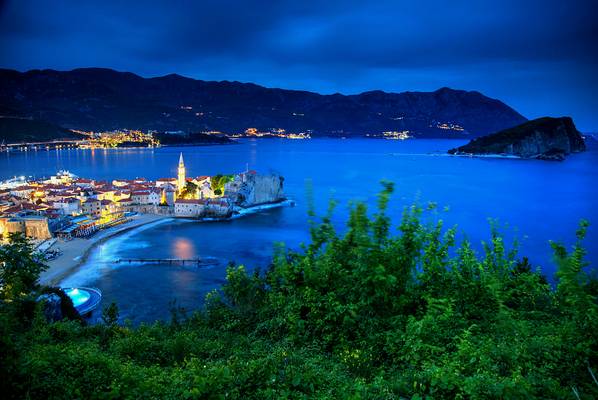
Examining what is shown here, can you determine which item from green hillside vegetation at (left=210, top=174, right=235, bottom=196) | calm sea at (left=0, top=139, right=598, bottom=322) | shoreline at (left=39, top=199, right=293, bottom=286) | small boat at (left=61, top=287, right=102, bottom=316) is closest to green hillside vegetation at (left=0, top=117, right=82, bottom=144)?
calm sea at (left=0, top=139, right=598, bottom=322)

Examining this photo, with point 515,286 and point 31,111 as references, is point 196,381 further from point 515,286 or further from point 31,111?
point 31,111

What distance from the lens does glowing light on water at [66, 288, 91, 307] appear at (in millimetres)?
16906

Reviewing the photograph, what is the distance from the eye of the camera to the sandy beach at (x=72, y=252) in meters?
20.4

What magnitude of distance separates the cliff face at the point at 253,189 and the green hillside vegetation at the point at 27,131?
98829mm

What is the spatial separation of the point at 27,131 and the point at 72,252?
384ft

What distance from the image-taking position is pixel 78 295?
57.5 ft

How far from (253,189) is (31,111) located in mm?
157237

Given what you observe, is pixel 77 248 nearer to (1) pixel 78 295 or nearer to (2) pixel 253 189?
(1) pixel 78 295

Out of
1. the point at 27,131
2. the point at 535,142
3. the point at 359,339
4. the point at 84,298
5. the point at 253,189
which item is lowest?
the point at 84,298

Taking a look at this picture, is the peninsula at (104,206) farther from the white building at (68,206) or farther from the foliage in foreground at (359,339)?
the foliage in foreground at (359,339)

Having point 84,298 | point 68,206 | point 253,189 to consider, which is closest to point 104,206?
point 68,206

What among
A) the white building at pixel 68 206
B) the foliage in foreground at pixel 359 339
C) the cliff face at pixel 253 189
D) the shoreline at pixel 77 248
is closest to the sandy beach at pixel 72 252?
the shoreline at pixel 77 248

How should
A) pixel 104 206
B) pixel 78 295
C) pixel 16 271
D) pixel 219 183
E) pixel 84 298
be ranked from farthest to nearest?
pixel 219 183 < pixel 104 206 < pixel 78 295 < pixel 84 298 < pixel 16 271

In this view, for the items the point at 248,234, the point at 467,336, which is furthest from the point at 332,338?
the point at 248,234
